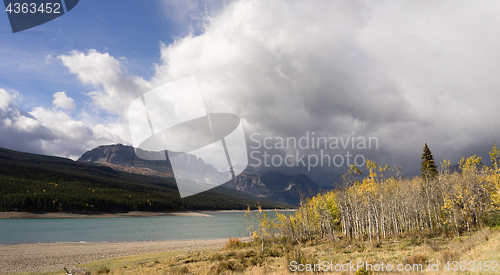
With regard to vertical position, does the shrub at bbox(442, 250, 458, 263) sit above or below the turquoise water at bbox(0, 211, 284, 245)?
above

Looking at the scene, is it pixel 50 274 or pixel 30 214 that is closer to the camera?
pixel 50 274

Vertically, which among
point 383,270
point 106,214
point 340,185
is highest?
point 340,185

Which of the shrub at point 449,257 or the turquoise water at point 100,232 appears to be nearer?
the shrub at point 449,257

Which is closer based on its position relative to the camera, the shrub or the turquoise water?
the shrub

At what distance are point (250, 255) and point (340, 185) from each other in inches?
729

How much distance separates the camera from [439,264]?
46.0 feet

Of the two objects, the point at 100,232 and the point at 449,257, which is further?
the point at 100,232

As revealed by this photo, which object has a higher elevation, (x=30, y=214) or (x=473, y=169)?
(x=473, y=169)

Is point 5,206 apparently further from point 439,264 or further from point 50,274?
point 439,264

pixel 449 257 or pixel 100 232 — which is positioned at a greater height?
pixel 449 257

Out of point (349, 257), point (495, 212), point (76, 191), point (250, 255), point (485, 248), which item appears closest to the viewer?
point (485, 248)

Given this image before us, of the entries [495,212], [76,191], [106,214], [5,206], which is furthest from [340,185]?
[76,191]

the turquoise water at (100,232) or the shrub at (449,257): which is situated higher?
the shrub at (449,257)

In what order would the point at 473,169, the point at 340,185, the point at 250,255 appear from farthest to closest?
1. the point at 340,185
2. the point at 473,169
3. the point at 250,255
